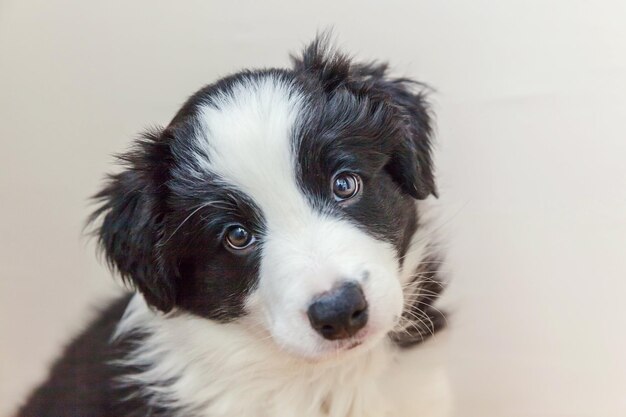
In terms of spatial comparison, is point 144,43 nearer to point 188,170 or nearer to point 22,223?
point 22,223

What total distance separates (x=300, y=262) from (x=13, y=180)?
85.5 inches

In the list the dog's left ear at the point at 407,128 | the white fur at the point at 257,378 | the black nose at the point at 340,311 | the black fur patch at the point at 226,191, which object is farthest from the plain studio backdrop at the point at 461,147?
the black nose at the point at 340,311

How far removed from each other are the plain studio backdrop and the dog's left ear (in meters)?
0.69

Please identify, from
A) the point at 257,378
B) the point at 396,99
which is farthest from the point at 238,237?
the point at 396,99

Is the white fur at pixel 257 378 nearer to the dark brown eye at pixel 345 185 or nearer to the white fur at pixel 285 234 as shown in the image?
the white fur at pixel 285 234

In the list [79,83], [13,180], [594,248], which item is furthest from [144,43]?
[594,248]

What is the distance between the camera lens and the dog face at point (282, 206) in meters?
2.05

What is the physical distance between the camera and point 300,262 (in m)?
2.06

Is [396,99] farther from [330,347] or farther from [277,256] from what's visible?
[330,347]

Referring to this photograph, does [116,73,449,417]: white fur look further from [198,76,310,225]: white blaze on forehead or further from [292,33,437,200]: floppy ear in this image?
[292,33,437,200]: floppy ear

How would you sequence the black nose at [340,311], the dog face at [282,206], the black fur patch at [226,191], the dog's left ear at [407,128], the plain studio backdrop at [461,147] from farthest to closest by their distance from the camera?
the plain studio backdrop at [461,147] < the dog's left ear at [407,128] < the black fur patch at [226,191] < the dog face at [282,206] < the black nose at [340,311]

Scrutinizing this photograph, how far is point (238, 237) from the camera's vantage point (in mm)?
2242

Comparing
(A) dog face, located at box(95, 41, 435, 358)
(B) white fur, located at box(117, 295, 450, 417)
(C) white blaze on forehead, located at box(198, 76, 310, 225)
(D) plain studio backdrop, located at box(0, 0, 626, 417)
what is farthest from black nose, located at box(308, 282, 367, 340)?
(D) plain studio backdrop, located at box(0, 0, 626, 417)

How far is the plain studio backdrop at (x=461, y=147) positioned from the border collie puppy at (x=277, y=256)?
0.57 m
